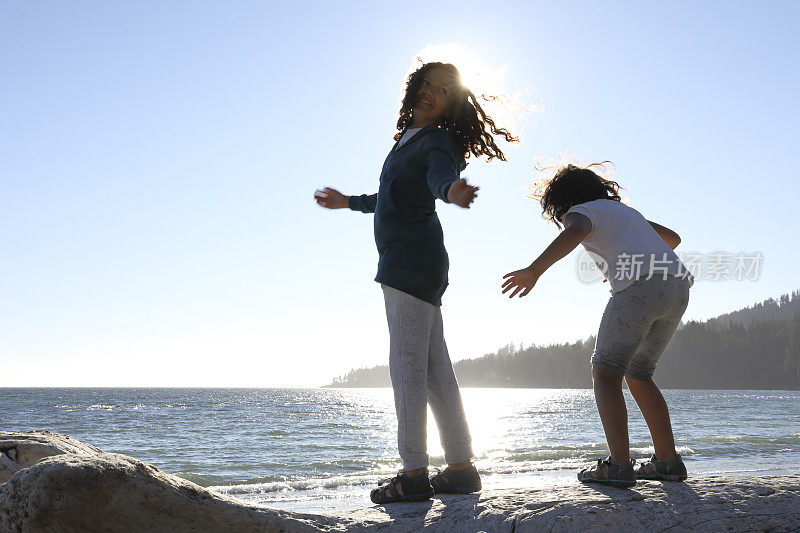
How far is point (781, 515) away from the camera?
2279 millimetres

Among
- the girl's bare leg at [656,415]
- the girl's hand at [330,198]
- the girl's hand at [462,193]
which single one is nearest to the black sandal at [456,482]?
the girl's bare leg at [656,415]

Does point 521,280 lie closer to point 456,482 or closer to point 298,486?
point 456,482

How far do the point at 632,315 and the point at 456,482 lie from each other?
1.08 m

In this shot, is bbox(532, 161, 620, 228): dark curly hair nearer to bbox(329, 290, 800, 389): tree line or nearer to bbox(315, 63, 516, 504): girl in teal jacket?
bbox(315, 63, 516, 504): girl in teal jacket

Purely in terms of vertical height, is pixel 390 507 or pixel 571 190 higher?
pixel 571 190

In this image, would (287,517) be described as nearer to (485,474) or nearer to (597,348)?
(597,348)

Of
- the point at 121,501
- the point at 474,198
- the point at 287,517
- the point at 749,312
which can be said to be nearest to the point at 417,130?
the point at 474,198

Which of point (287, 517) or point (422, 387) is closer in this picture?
point (287, 517)

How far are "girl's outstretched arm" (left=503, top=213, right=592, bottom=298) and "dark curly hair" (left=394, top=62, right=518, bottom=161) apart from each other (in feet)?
1.84

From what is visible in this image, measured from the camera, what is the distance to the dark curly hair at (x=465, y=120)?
119 inches

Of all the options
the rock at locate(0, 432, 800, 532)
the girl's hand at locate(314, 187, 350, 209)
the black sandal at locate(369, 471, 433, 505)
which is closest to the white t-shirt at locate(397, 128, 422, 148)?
the girl's hand at locate(314, 187, 350, 209)

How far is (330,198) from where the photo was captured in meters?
3.42

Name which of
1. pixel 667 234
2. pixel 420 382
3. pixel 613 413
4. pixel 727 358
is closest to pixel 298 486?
pixel 420 382

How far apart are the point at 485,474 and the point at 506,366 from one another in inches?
5585
